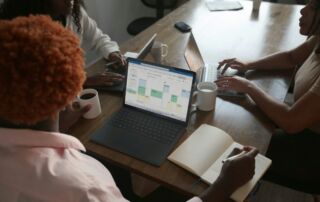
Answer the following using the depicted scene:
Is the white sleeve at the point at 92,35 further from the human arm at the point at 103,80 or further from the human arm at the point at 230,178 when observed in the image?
the human arm at the point at 230,178

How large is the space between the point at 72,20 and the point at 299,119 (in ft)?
4.22

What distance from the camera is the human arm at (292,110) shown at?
1.24 m

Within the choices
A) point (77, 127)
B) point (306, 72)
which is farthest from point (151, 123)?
point (306, 72)

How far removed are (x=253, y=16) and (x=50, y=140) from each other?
185 cm

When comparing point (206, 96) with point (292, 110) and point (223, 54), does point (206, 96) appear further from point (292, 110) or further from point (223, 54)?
point (223, 54)

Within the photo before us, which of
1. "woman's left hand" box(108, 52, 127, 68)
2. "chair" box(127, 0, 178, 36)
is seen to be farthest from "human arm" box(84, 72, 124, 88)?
"chair" box(127, 0, 178, 36)

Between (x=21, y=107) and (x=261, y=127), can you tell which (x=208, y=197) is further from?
(x=21, y=107)

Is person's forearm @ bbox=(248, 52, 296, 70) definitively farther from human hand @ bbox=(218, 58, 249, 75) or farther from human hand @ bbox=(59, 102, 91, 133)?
human hand @ bbox=(59, 102, 91, 133)

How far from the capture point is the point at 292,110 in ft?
4.20

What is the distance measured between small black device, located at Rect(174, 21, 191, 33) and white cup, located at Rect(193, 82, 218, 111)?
772 millimetres

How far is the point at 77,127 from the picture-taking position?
128 cm

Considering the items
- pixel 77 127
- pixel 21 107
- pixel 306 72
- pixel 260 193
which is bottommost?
pixel 260 193

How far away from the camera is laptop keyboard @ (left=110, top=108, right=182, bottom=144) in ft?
3.96

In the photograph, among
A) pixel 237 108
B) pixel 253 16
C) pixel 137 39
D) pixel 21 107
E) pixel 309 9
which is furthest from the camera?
pixel 253 16
